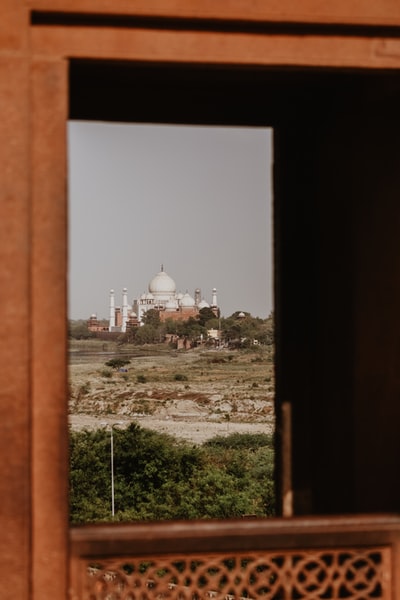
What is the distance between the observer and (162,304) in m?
64.5

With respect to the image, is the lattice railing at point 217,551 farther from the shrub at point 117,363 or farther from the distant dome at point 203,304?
the distant dome at point 203,304

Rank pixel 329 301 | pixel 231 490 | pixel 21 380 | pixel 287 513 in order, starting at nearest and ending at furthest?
pixel 21 380
pixel 329 301
pixel 287 513
pixel 231 490

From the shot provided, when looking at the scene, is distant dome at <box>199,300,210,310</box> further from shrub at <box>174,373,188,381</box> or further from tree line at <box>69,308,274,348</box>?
shrub at <box>174,373,188,381</box>

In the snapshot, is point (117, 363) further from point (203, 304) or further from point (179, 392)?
point (203, 304)

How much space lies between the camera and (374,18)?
2.82 metres

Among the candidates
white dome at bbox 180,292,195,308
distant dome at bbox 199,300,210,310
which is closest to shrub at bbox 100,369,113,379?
white dome at bbox 180,292,195,308

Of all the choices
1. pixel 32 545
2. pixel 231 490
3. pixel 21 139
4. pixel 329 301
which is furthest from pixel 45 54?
pixel 231 490

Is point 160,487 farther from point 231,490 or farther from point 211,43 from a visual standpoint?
point 211,43

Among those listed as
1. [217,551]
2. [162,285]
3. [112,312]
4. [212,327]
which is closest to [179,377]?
[212,327]

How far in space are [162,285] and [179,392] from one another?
7.69 meters

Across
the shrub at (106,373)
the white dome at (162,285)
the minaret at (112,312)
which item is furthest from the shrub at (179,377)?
the minaret at (112,312)

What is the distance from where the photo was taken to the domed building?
2518 inches

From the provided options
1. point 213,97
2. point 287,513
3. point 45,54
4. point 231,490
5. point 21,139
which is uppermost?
point 213,97

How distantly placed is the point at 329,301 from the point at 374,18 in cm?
153
